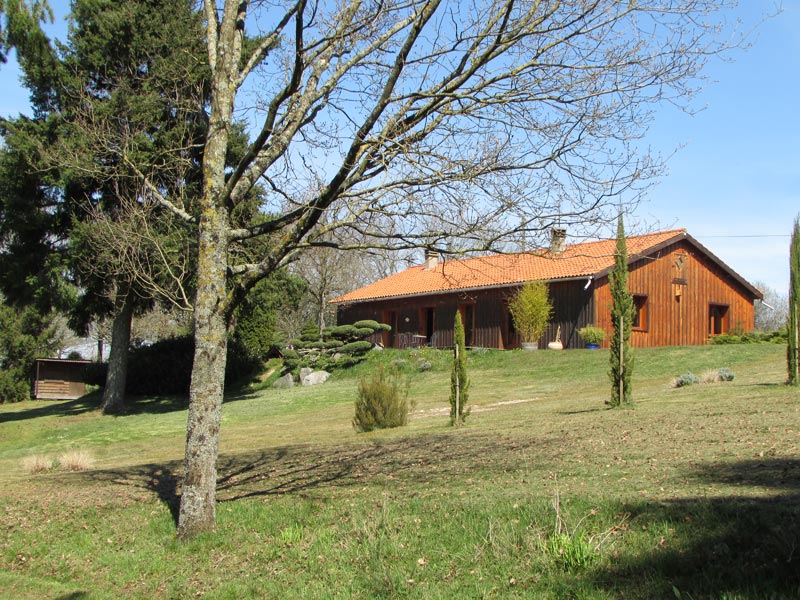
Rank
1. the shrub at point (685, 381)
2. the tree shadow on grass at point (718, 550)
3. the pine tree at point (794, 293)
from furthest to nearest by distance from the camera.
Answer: the shrub at point (685, 381), the pine tree at point (794, 293), the tree shadow on grass at point (718, 550)

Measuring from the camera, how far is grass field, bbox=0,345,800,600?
4.92m

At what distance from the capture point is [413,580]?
17.7 ft

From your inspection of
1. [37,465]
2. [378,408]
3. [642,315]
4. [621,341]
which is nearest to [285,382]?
[642,315]

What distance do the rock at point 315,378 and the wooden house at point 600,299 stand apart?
6.12m

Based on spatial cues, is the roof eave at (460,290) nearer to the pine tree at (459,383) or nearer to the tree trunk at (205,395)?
the pine tree at (459,383)

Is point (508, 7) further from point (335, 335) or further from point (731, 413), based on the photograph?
point (335, 335)

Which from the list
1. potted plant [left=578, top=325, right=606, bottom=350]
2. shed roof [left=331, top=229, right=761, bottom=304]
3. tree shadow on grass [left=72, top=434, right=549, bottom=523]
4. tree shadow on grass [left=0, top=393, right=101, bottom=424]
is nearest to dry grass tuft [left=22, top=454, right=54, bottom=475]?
tree shadow on grass [left=72, top=434, right=549, bottom=523]

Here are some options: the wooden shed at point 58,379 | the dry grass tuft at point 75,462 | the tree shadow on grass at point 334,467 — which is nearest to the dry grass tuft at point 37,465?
the dry grass tuft at point 75,462

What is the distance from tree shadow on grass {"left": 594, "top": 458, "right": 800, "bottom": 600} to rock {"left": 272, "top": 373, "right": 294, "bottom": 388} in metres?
25.5

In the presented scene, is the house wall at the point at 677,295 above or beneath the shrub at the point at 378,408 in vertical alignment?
above

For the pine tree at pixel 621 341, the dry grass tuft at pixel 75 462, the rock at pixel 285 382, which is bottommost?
the dry grass tuft at pixel 75 462

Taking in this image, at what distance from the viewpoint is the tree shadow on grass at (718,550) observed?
4.36 meters

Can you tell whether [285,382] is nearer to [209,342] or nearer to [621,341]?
[621,341]

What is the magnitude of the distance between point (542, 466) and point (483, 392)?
13840 millimetres
